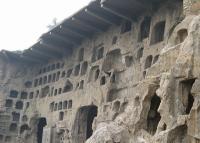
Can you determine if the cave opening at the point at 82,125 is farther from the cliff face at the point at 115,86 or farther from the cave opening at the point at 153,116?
the cave opening at the point at 153,116

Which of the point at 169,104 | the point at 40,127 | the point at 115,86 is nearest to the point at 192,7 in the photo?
the point at 169,104

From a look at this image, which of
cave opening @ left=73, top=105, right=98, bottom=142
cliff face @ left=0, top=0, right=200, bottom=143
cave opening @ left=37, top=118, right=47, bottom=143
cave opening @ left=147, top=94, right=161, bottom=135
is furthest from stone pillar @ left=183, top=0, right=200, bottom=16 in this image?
cave opening @ left=37, top=118, right=47, bottom=143

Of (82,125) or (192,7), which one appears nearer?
(192,7)

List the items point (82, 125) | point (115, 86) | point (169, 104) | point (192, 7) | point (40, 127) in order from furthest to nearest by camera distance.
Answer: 1. point (40, 127)
2. point (82, 125)
3. point (115, 86)
4. point (192, 7)
5. point (169, 104)

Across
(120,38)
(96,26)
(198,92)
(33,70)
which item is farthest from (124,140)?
(33,70)

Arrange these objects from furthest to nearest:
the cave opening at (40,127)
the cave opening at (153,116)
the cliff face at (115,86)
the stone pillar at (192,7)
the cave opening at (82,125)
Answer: the cave opening at (40,127), the cave opening at (82,125), the cave opening at (153,116), the stone pillar at (192,7), the cliff face at (115,86)

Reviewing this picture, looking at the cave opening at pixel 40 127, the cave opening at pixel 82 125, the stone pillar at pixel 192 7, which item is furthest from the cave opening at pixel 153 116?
the cave opening at pixel 40 127

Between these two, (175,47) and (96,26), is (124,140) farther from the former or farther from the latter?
(96,26)

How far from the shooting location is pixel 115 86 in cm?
1628

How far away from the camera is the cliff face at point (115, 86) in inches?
351

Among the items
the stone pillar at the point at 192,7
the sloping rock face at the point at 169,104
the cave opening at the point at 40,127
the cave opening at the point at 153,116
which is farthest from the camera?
the cave opening at the point at 40,127

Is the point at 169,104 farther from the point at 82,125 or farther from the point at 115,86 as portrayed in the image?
the point at 82,125

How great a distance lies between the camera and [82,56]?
1967 cm

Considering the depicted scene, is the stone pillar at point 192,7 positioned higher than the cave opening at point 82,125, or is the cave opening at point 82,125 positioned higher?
the stone pillar at point 192,7
